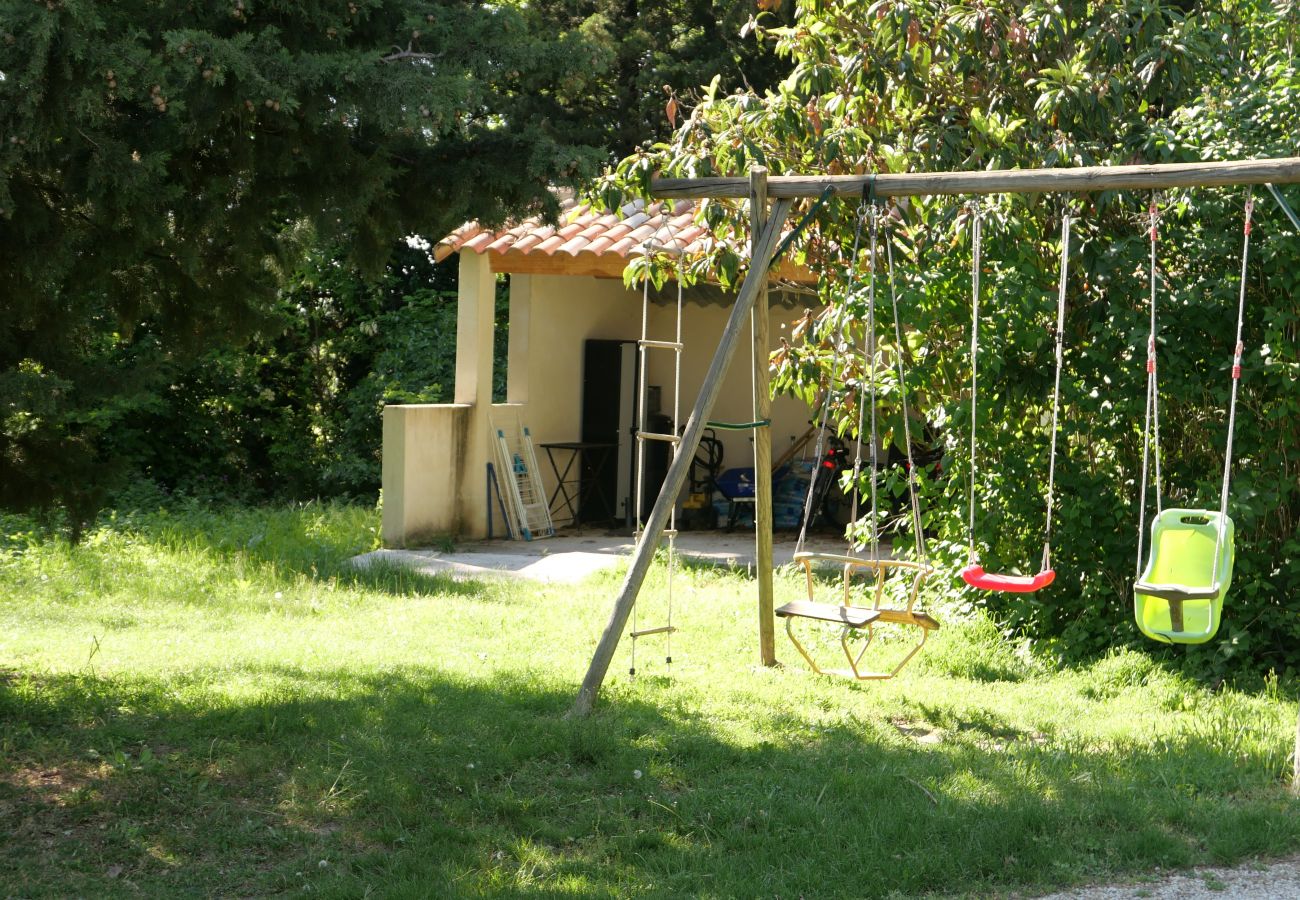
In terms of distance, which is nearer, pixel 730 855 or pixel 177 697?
pixel 730 855

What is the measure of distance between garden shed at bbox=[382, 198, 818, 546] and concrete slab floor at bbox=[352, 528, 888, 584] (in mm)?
508

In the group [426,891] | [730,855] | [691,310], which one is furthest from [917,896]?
[691,310]

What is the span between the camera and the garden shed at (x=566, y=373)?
39.1 ft

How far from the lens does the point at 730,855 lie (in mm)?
4695

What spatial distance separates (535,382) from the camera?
44.7 feet

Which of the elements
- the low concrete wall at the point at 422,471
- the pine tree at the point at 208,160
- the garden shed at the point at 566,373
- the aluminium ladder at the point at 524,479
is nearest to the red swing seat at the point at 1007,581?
the pine tree at the point at 208,160

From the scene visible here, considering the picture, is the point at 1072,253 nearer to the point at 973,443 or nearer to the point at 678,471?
the point at 973,443

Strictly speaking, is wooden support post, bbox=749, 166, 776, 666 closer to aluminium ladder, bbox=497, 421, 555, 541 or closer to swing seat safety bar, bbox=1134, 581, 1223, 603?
swing seat safety bar, bbox=1134, 581, 1223, 603

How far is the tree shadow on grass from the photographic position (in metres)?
4.54

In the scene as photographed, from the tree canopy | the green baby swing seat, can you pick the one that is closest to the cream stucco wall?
the tree canopy

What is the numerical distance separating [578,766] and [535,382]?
826 cm

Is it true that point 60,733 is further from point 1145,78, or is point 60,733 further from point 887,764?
point 1145,78

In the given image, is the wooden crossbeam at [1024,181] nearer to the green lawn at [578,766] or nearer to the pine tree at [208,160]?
the pine tree at [208,160]

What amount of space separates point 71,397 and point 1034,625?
5275 mm
